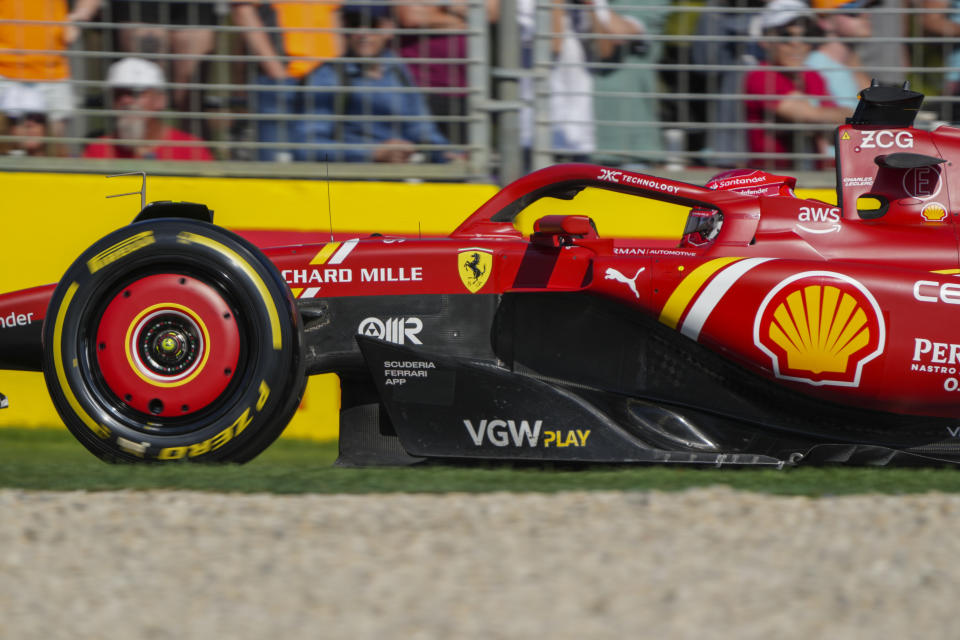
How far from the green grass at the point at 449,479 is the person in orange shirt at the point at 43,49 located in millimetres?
2707

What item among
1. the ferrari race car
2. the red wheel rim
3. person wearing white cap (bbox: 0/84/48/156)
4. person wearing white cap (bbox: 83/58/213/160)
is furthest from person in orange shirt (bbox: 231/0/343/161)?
the red wheel rim

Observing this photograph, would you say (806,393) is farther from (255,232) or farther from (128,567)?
(255,232)

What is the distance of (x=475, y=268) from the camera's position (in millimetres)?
4492

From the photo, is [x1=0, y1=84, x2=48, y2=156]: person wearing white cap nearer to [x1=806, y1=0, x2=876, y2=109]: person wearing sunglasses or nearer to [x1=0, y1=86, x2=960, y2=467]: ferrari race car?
[x1=0, y1=86, x2=960, y2=467]: ferrari race car

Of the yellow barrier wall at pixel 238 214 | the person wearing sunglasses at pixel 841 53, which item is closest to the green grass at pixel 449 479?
the yellow barrier wall at pixel 238 214

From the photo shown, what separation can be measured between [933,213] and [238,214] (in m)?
3.39

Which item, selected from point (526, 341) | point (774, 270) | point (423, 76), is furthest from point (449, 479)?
point (423, 76)

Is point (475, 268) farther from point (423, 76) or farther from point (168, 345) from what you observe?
point (423, 76)

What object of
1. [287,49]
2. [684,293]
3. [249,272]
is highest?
[287,49]

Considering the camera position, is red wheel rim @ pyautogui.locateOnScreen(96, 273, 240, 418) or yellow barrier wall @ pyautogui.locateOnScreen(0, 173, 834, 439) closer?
red wheel rim @ pyautogui.locateOnScreen(96, 273, 240, 418)

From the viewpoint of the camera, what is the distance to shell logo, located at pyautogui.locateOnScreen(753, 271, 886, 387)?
14.0ft

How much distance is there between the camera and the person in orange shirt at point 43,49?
21.1 ft

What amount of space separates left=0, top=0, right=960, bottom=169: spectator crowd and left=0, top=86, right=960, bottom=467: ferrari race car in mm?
1979

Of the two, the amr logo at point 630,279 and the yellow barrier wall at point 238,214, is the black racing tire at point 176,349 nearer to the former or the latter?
the amr logo at point 630,279
